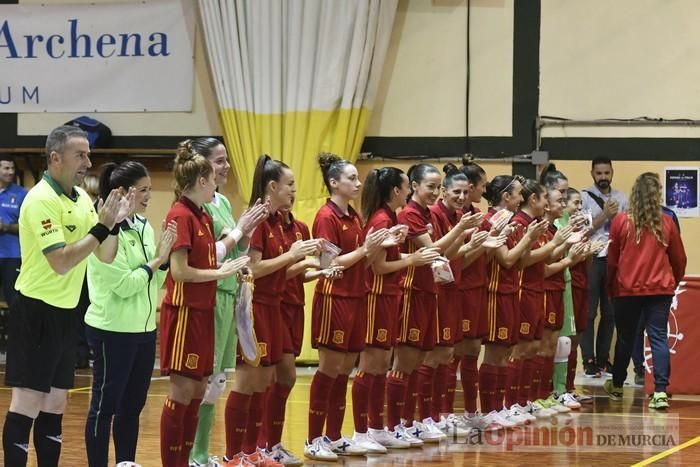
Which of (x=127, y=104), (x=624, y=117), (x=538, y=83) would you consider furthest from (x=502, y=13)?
(x=127, y=104)

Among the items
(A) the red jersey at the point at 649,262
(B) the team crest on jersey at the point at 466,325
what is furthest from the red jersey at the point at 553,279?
(B) the team crest on jersey at the point at 466,325

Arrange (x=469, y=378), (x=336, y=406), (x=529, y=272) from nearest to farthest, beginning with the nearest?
→ (x=336, y=406) → (x=469, y=378) → (x=529, y=272)

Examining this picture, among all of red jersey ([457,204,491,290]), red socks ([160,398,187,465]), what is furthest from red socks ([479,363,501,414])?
red socks ([160,398,187,465])

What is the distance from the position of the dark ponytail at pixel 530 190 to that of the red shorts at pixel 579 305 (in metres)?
1.31

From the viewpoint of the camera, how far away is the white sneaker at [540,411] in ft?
28.2

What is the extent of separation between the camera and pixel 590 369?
11.1 m

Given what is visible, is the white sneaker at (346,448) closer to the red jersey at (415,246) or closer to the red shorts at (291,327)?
the red shorts at (291,327)

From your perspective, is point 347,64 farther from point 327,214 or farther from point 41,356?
point 41,356

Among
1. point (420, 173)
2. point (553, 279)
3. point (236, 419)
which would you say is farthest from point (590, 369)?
point (236, 419)

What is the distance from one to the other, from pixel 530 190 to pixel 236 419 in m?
3.53

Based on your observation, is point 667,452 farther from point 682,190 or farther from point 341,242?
point 682,190

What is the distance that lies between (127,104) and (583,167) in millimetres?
4891

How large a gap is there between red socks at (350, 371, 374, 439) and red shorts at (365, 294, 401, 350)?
0.70 ft

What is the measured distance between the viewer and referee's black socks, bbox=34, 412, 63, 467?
5.20 meters
